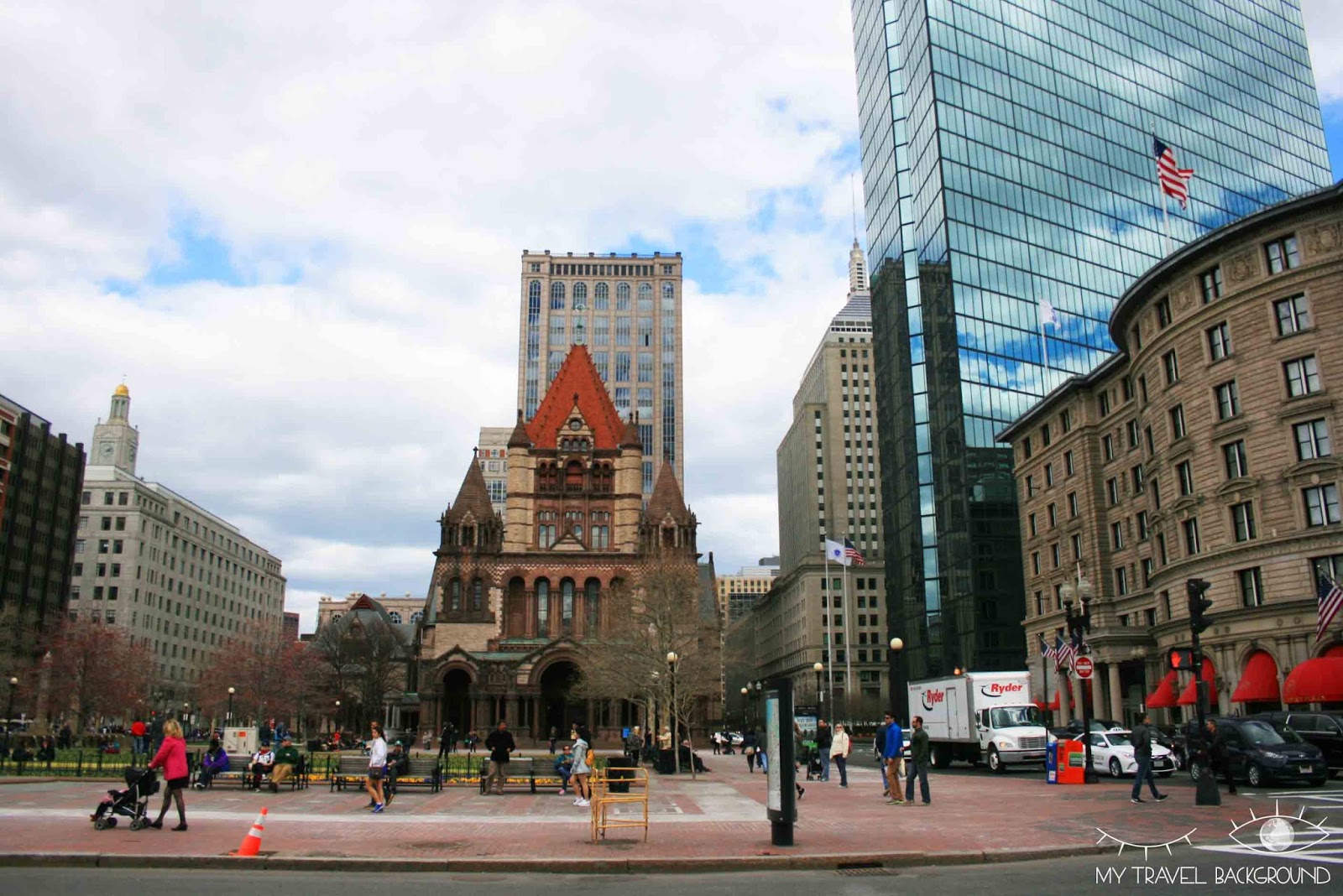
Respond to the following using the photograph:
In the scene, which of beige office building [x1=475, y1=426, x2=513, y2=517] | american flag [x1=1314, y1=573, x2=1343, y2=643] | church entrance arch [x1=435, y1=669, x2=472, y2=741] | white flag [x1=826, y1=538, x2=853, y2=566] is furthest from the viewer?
beige office building [x1=475, y1=426, x2=513, y2=517]

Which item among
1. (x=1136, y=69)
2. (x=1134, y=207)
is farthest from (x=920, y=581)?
(x=1136, y=69)

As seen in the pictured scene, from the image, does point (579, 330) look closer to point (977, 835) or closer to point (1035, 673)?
point (1035, 673)

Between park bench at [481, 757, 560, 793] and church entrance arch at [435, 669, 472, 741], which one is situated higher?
church entrance arch at [435, 669, 472, 741]

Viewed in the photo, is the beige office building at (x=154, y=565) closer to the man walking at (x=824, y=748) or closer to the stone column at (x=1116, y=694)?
the stone column at (x=1116, y=694)

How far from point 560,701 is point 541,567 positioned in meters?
10.2

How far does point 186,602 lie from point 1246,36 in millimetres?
126966

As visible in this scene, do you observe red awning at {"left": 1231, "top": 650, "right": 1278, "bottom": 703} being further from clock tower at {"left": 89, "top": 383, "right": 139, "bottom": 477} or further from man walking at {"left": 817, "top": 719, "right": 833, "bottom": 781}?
clock tower at {"left": 89, "top": 383, "right": 139, "bottom": 477}

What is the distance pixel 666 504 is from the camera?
80938 mm

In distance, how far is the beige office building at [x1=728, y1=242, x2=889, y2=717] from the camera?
5335 inches

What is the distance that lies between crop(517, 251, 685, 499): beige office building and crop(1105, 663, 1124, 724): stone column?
3692 inches

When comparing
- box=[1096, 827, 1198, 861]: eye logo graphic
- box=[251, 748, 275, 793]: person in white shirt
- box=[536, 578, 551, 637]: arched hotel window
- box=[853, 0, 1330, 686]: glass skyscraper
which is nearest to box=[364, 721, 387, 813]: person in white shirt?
box=[251, 748, 275, 793]: person in white shirt

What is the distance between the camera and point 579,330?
152m

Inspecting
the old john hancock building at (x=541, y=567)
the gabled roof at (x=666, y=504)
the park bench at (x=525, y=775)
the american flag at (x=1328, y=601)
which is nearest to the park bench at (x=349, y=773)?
the park bench at (x=525, y=775)

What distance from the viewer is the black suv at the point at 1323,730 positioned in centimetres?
2845
